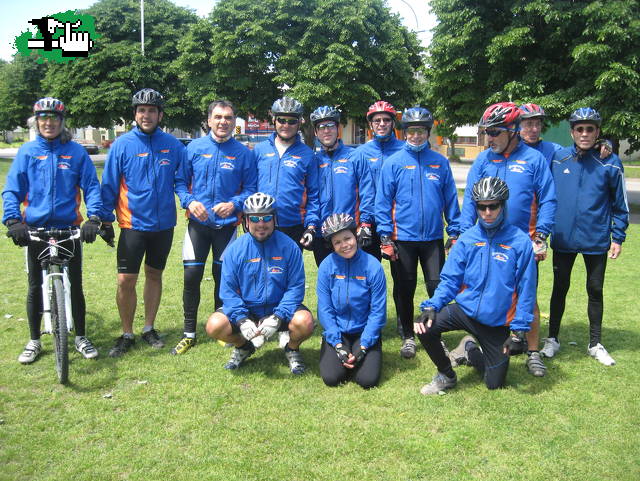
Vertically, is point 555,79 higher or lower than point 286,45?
lower

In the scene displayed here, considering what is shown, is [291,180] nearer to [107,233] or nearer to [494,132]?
[107,233]

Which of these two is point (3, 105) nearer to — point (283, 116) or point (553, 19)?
point (553, 19)

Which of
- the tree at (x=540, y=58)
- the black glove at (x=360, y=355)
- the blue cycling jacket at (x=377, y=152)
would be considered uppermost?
the tree at (x=540, y=58)

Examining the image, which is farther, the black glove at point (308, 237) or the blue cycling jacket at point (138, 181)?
the black glove at point (308, 237)

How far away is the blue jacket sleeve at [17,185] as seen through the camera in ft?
17.1

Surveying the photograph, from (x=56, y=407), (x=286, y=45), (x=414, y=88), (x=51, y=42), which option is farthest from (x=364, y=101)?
(x=56, y=407)

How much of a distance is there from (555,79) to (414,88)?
484 inches

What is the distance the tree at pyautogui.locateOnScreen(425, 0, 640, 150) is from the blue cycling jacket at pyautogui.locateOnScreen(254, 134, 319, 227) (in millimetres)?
12409

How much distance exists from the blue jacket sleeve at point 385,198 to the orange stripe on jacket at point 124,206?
2.57 m

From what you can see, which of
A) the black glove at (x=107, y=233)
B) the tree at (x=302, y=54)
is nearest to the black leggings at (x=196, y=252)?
the black glove at (x=107, y=233)

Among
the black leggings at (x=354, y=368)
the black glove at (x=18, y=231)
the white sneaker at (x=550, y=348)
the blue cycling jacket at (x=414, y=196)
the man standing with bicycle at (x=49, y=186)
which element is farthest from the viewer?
the white sneaker at (x=550, y=348)

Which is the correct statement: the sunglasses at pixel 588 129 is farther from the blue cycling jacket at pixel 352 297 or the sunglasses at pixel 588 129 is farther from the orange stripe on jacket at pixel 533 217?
the blue cycling jacket at pixel 352 297

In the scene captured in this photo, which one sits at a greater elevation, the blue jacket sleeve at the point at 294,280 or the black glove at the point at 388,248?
the black glove at the point at 388,248

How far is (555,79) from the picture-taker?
17875mm
